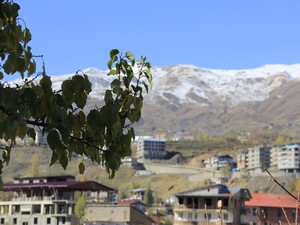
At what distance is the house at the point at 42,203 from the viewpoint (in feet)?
349

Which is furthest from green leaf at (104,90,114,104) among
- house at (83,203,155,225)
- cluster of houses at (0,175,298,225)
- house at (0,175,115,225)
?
house at (83,203,155,225)

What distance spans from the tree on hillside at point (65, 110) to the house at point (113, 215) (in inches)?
4079

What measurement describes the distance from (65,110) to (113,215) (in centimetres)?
10639

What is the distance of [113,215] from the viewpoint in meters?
113

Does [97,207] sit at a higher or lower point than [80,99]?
higher

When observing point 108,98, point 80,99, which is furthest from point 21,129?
point 108,98

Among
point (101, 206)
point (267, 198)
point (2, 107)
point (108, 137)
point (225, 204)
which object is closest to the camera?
point (2, 107)

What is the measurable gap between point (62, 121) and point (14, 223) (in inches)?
4106

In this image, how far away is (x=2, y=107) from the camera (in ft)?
23.5

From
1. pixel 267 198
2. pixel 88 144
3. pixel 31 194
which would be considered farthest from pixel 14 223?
pixel 88 144

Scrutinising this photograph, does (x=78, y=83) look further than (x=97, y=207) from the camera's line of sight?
No

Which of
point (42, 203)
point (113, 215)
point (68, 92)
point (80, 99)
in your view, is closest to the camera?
point (68, 92)

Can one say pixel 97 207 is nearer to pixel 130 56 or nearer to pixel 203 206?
pixel 203 206

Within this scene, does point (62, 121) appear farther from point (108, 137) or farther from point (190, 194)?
point (190, 194)
